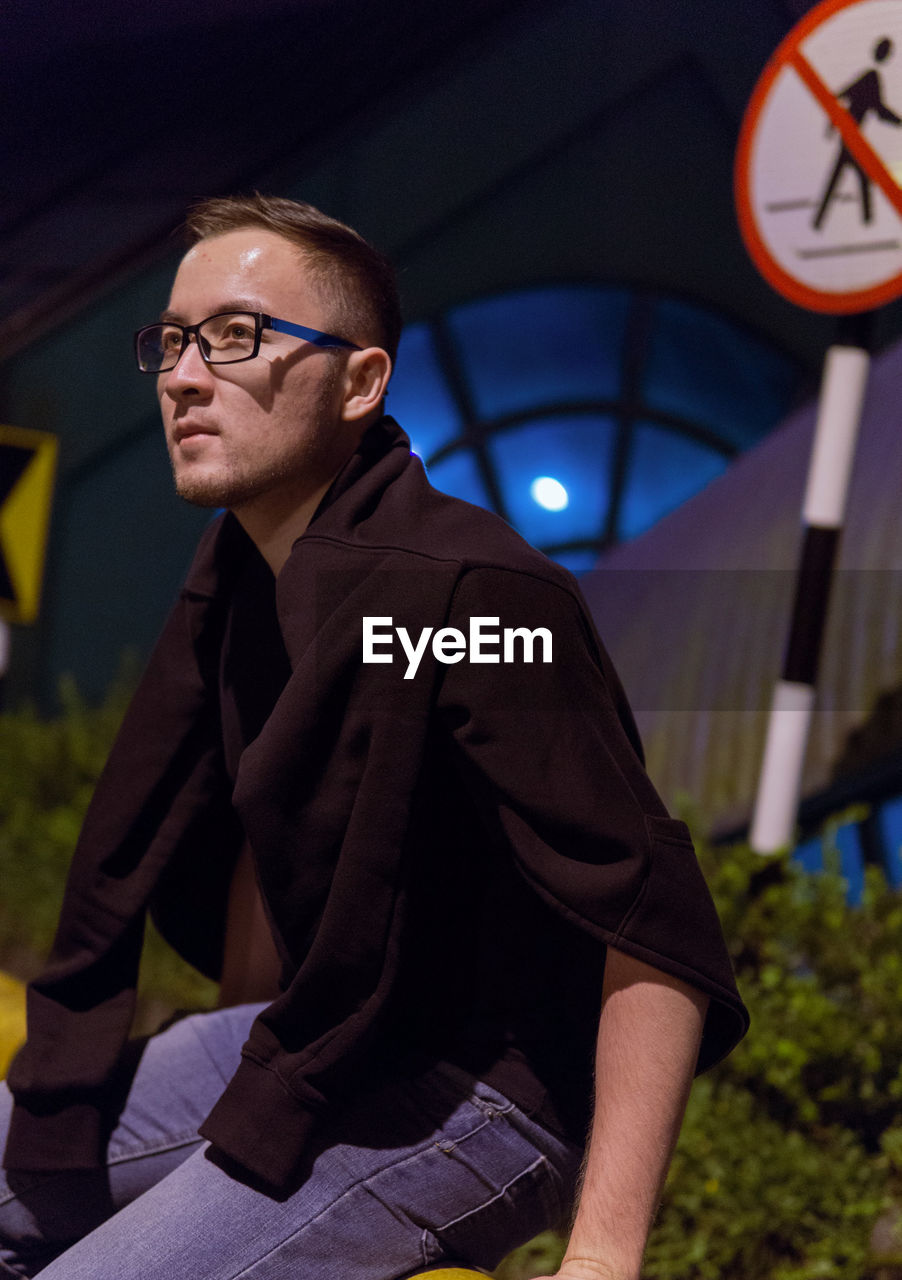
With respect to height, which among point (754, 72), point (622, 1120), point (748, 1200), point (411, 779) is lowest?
point (748, 1200)

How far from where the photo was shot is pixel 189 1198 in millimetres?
1189

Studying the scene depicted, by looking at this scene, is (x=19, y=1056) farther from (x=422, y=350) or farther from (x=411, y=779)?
(x=422, y=350)

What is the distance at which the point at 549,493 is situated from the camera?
3287mm

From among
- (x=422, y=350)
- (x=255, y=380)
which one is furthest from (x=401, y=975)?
(x=422, y=350)

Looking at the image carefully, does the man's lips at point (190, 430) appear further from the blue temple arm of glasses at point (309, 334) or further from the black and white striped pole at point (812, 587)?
the black and white striped pole at point (812, 587)

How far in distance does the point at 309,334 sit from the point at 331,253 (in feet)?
0.41

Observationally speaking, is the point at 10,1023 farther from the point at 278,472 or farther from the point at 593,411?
the point at 593,411

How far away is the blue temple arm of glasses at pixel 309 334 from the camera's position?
4.50ft

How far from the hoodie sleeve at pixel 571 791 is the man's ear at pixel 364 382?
0.37 m

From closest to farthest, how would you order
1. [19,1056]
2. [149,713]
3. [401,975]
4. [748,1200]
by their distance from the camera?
[401,975], [19,1056], [149,713], [748,1200]

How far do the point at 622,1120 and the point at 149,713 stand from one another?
876 millimetres

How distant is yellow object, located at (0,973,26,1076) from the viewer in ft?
6.66

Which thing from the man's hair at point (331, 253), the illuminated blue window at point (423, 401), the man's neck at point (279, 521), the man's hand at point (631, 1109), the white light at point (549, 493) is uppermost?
the illuminated blue window at point (423, 401)

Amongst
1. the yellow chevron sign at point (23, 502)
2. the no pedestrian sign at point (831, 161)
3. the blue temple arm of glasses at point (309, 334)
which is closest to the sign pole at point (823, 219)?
the no pedestrian sign at point (831, 161)
